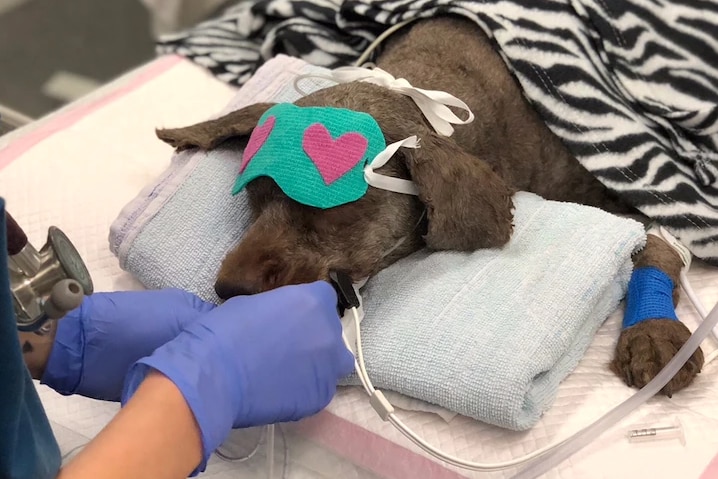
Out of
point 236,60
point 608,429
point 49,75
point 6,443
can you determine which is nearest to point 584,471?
point 608,429

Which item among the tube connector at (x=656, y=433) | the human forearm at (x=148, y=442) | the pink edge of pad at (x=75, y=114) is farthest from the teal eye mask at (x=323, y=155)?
the pink edge of pad at (x=75, y=114)

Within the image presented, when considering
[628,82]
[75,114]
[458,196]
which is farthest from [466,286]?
[75,114]

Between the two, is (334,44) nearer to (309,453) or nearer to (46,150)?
(46,150)

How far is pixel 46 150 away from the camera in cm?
154

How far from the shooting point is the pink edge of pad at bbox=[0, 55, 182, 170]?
153 centimetres

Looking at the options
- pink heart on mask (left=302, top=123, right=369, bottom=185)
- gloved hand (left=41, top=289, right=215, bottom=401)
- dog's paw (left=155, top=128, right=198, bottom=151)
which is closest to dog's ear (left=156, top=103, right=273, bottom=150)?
dog's paw (left=155, top=128, right=198, bottom=151)

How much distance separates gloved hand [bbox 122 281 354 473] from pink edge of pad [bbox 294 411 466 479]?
0.08m

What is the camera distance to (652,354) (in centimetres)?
109

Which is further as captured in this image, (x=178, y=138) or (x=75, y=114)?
(x=75, y=114)

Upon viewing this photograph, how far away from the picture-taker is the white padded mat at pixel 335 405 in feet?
3.32

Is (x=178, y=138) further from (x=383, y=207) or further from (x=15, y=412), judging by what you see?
(x=15, y=412)

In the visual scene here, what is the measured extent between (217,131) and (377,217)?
0.36m

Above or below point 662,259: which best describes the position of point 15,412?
above

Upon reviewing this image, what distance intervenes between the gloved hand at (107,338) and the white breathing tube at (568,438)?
0.91ft
